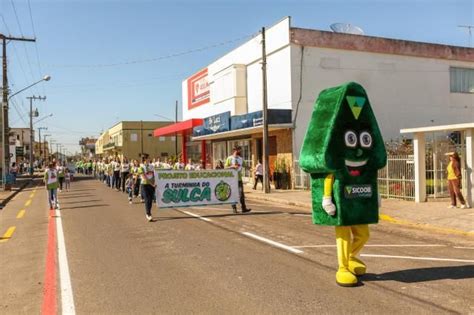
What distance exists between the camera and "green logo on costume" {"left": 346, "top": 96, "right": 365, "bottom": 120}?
6.22 meters

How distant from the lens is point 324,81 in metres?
24.5

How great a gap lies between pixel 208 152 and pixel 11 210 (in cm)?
2233

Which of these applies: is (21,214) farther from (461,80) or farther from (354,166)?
(461,80)

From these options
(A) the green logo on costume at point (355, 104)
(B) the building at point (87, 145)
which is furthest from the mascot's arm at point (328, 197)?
(B) the building at point (87, 145)

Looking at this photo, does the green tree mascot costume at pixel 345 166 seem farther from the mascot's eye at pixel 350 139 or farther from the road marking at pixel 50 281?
the road marking at pixel 50 281

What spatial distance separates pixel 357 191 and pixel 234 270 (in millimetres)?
2042

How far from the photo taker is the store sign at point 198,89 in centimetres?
3609

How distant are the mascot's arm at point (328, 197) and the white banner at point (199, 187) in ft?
27.9

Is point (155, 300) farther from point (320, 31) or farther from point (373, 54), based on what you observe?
point (373, 54)

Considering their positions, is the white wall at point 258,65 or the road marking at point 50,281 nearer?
the road marking at point 50,281

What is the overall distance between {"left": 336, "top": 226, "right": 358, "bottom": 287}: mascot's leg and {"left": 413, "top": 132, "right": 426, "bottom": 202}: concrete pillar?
1060 cm

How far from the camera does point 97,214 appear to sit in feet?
47.4

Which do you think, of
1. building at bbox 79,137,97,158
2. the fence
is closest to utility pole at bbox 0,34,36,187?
the fence

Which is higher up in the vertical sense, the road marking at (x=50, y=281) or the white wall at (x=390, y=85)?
the white wall at (x=390, y=85)
